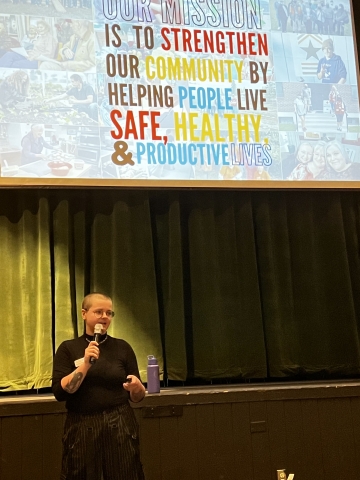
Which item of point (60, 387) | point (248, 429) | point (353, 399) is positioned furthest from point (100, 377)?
point (353, 399)

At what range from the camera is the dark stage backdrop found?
3570 mm

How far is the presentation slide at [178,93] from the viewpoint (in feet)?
11.2

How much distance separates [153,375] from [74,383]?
1.00 metres

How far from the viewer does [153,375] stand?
332 centimetres

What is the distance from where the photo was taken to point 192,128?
3566mm

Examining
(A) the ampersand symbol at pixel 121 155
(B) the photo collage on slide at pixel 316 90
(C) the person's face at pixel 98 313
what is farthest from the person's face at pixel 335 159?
(C) the person's face at pixel 98 313

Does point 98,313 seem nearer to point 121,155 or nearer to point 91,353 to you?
point 91,353

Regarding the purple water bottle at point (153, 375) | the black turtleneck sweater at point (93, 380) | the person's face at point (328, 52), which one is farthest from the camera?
the person's face at point (328, 52)

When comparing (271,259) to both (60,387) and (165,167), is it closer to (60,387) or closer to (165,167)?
(165,167)

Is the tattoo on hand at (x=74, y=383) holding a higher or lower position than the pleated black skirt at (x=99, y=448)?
higher

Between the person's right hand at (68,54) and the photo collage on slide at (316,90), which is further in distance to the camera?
the photo collage on slide at (316,90)

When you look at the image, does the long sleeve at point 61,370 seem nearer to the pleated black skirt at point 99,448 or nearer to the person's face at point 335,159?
the pleated black skirt at point 99,448

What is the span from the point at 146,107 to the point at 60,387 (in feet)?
5.68

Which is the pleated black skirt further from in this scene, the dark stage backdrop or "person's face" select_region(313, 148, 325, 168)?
"person's face" select_region(313, 148, 325, 168)
